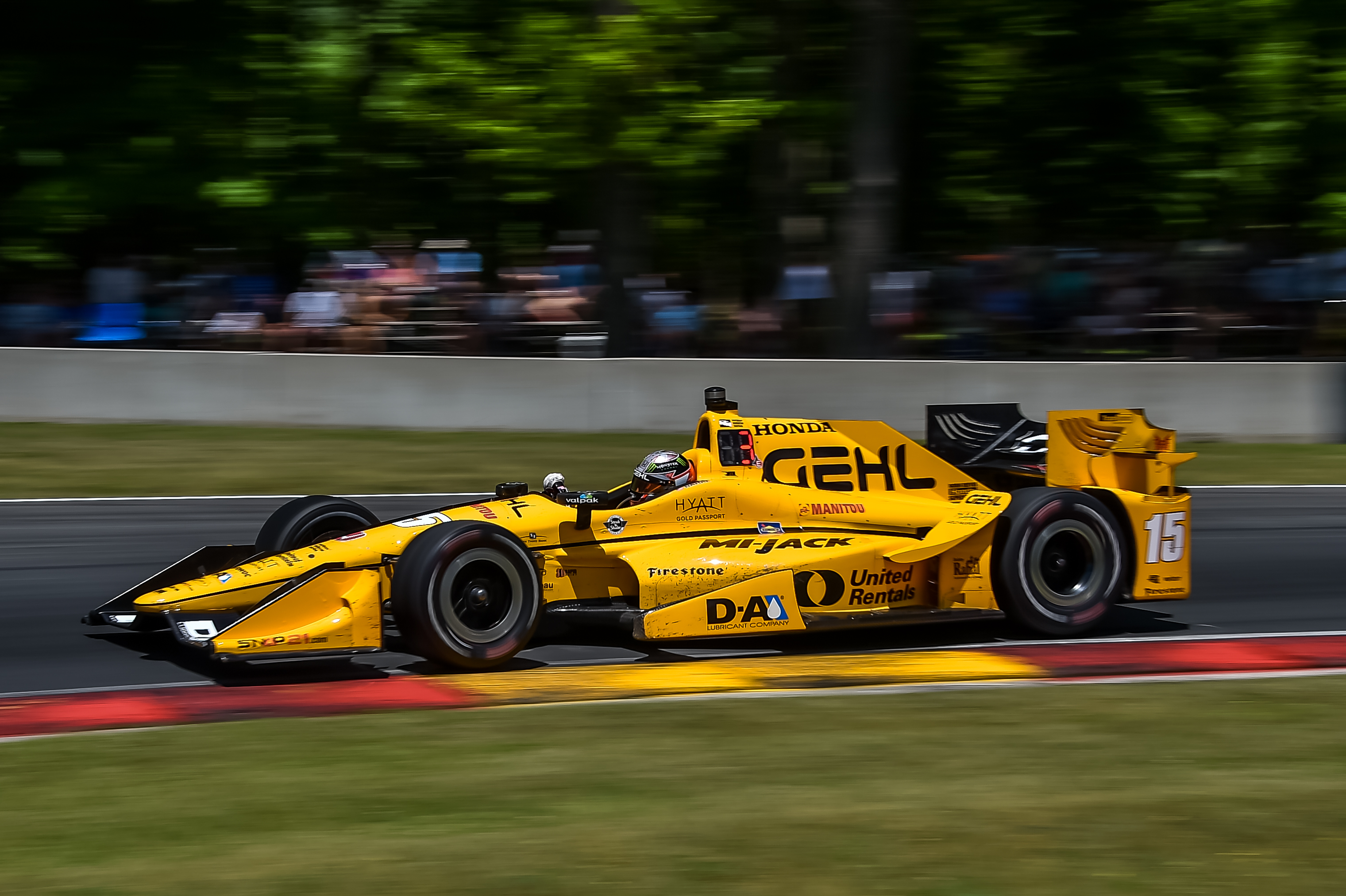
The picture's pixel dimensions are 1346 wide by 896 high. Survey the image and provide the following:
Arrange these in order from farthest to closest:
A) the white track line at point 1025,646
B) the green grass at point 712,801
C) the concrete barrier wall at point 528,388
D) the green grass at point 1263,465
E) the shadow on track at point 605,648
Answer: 1. the concrete barrier wall at point 528,388
2. the green grass at point 1263,465
3. the shadow on track at point 605,648
4. the white track line at point 1025,646
5. the green grass at point 712,801

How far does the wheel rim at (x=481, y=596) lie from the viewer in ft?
24.2

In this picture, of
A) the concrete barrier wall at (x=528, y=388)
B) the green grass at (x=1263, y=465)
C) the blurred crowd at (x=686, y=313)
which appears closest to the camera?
the green grass at (x=1263, y=465)

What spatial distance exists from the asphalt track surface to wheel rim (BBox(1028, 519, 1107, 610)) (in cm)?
26

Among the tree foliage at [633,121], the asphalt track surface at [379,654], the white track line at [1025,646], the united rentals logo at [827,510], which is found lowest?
the white track line at [1025,646]

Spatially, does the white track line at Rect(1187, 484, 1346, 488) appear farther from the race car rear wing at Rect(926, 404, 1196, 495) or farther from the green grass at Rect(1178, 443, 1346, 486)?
the race car rear wing at Rect(926, 404, 1196, 495)

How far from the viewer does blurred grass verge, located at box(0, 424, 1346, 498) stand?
13.8m

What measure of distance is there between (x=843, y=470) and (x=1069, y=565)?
138 centimetres

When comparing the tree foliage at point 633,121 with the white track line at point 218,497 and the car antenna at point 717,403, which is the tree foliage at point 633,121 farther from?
the car antenna at point 717,403

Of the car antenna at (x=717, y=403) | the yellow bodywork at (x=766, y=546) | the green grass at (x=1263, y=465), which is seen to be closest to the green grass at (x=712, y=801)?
the yellow bodywork at (x=766, y=546)

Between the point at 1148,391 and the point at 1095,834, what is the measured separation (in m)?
12.8

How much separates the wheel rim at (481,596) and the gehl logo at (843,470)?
1710 mm

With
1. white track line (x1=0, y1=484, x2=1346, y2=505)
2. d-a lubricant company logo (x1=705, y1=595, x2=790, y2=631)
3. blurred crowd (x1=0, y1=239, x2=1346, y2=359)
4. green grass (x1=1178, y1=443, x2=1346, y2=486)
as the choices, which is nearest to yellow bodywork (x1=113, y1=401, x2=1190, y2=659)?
d-a lubricant company logo (x1=705, y1=595, x2=790, y2=631)

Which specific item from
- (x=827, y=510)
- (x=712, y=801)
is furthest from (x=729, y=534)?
(x=712, y=801)

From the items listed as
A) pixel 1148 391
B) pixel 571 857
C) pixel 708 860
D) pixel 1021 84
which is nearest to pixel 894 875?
pixel 708 860
